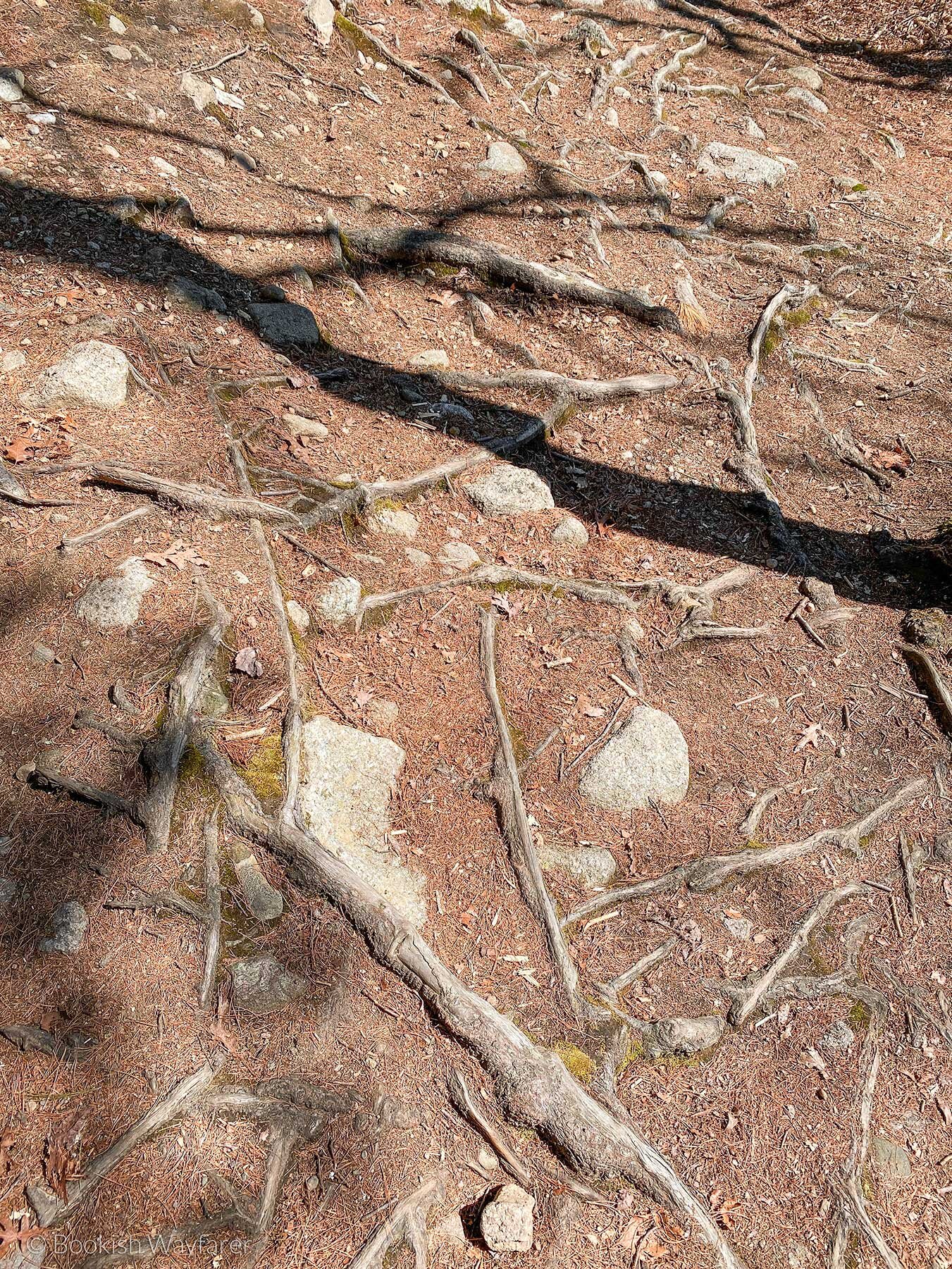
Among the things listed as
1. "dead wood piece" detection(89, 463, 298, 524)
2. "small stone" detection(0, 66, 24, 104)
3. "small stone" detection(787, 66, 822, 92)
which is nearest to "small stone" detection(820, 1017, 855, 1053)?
"dead wood piece" detection(89, 463, 298, 524)

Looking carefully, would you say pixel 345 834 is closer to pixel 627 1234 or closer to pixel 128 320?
pixel 627 1234

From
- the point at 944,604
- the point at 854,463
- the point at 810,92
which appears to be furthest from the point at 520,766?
the point at 810,92

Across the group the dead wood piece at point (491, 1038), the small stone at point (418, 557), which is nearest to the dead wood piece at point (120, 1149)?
the dead wood piece at point (491, 1038)

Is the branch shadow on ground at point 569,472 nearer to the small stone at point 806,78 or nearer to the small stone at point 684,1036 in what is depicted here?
the small stone at point 684,1036

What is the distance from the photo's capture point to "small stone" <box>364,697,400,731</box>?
4.62m

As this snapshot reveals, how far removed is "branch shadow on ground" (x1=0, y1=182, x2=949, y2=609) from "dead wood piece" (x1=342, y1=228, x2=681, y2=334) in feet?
4.61

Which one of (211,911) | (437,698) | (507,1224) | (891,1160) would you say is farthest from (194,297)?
(891,1160)

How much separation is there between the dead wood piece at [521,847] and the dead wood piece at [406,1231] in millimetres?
963

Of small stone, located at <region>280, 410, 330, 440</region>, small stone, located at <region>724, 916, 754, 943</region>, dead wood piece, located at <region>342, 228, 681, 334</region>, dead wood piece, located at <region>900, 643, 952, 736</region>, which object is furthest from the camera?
dead wood piece, located at <region>342, 228, 681, 334</region>

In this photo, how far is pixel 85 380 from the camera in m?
5.36

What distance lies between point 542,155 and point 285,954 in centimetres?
906

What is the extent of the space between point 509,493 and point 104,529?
273 cm

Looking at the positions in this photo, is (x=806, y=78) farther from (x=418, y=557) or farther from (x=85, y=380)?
(x=85, y=380)

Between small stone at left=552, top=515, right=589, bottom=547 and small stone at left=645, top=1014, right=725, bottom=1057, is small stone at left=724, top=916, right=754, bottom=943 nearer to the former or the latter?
small stone at left=645, top=1014, right=725, bottom=1057
